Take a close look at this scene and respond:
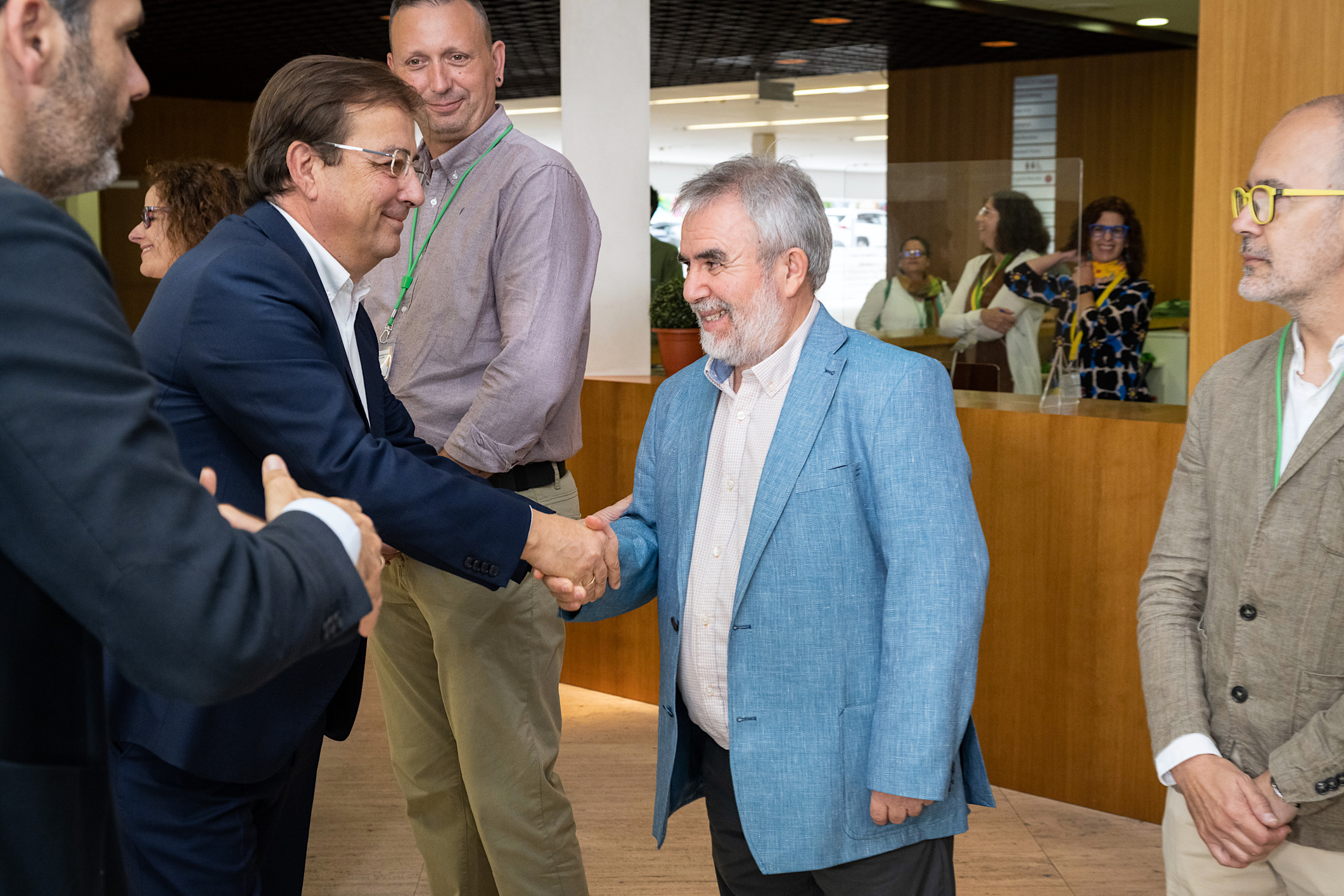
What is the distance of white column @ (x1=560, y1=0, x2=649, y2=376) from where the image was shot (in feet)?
14.9

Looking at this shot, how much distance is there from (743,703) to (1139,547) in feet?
6.40

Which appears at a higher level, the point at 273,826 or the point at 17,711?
the point at 17,711

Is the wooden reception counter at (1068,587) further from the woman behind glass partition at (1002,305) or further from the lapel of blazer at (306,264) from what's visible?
the lapel of blazer at (306,264)

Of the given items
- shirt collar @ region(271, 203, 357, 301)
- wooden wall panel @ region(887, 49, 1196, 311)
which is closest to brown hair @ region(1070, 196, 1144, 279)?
shirt collar @ region(271, 203, 357, 301)

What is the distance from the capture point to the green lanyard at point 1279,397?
177cm

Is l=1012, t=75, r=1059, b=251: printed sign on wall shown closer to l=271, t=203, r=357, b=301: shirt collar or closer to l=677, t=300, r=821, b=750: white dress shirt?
l=677, t=300, r=821, b=750: white dress shirt

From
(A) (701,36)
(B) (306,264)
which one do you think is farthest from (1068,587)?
(A) (701,36)

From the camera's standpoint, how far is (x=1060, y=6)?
8.72 m

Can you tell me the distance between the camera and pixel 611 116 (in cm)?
456

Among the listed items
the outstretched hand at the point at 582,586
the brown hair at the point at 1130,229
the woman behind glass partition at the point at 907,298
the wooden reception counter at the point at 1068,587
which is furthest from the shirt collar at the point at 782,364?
the woman behind glass partition at the point at 907,298

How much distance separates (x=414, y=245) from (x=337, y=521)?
164 centimetres

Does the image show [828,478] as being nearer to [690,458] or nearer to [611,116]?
[690,458]

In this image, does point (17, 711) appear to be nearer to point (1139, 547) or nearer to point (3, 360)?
point (3, 360)

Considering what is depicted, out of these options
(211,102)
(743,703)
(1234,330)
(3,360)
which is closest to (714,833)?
(743,703)
